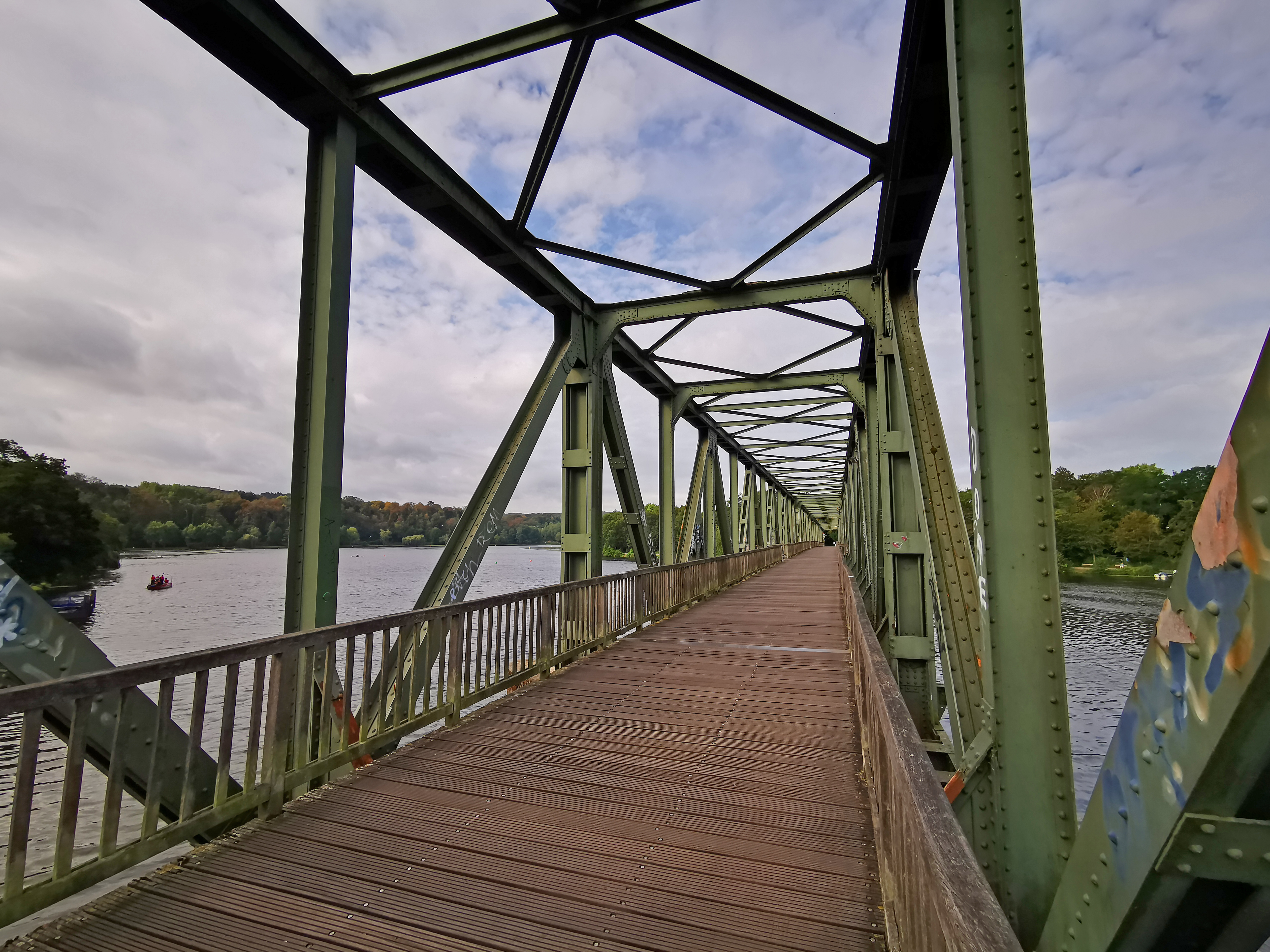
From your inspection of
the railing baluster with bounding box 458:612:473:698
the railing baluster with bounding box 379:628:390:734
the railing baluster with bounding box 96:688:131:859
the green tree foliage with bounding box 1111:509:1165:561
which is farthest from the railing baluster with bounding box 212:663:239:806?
the green tree foliage with bounding box 1111:509:1165:561

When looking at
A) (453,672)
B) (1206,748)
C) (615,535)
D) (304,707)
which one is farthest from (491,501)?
(615,535)

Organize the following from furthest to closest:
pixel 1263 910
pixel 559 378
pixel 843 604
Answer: pixel 843 604 → pixel 559 378 → pixel 1263 910

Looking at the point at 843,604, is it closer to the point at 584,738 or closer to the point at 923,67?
the point at 584,738

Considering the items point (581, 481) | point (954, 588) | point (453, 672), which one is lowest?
point (453, 672)

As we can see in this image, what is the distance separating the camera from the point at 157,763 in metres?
2.73

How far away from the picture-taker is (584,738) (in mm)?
4527

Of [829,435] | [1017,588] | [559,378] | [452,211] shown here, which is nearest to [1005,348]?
[1017,588]

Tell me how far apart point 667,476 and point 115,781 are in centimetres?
1181

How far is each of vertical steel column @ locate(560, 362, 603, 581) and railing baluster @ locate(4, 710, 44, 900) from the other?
651cm

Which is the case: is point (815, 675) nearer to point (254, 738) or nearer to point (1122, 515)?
point (254, 738)

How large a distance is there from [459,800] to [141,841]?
141 cm

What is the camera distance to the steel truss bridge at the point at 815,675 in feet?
3.88

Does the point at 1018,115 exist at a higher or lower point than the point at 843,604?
higher

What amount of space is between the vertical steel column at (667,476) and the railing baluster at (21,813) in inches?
462
